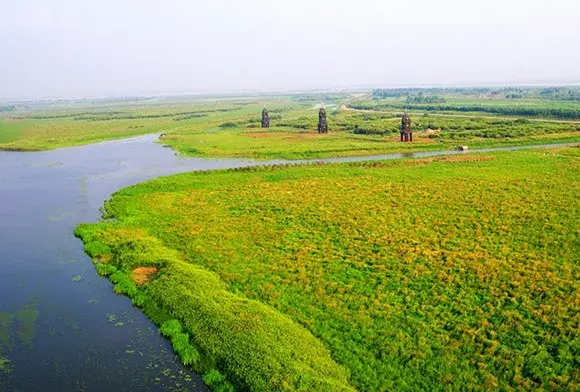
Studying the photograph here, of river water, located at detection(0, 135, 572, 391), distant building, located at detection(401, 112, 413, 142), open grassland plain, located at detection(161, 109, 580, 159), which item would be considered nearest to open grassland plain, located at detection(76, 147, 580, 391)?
river water, located at detection(0, 135, 572, 391)

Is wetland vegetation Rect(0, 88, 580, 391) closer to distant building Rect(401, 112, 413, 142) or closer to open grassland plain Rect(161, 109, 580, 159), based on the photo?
open grassland plain Rect(161, 109, 580, 159)

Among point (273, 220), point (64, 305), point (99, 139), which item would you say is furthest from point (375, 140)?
point (64, 305)

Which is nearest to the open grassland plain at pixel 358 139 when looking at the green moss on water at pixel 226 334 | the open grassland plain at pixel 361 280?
the open grassland plain at pixel 361 280

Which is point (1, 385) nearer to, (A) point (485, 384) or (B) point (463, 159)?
(A) point (485, 384)

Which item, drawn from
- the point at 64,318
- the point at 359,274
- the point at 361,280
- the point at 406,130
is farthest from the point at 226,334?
the point at 406,130

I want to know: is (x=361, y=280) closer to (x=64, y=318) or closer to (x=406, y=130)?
(x=64, y=318)

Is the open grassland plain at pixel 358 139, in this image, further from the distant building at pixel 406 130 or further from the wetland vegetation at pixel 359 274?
the wetland vegetation at pixel 359 274
